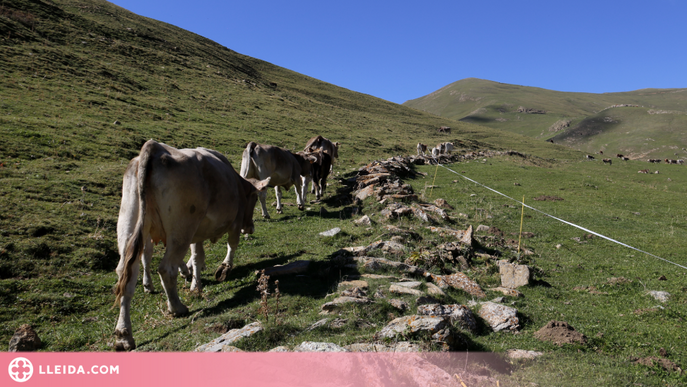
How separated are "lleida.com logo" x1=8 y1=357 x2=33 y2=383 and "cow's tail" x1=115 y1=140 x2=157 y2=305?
1.18 metres

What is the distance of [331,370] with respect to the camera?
4129 mm

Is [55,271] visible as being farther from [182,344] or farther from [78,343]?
[182,344]

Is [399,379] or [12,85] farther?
[12,85]

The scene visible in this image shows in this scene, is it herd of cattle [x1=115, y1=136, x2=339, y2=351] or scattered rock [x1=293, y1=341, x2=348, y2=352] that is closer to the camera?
scattered rock [x1=293, y1=341, x2=348, y2=352]

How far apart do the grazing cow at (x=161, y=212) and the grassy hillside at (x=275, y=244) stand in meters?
0.81

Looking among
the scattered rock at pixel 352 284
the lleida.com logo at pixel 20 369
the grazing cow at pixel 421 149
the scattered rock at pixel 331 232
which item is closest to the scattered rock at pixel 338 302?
the scattered rock at pixel 352 284

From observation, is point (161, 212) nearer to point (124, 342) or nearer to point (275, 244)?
point (124, 342)

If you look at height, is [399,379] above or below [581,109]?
below

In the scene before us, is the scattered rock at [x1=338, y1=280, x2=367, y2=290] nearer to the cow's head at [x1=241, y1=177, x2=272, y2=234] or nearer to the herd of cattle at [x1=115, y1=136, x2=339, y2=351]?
the herd of cattle at [x1=115, y1=136, x2=339, y2=351]

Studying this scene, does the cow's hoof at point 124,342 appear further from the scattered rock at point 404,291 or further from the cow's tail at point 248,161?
the cow's tail at point 248,161

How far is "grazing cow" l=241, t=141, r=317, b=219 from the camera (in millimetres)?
13992

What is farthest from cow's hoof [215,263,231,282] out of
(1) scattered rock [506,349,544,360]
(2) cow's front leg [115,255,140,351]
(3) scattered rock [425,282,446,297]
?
(1) scattered rock [506,349,544,360]

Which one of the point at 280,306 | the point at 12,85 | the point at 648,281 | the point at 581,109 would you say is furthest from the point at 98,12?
the point at 581,109

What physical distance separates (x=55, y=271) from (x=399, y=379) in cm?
835
